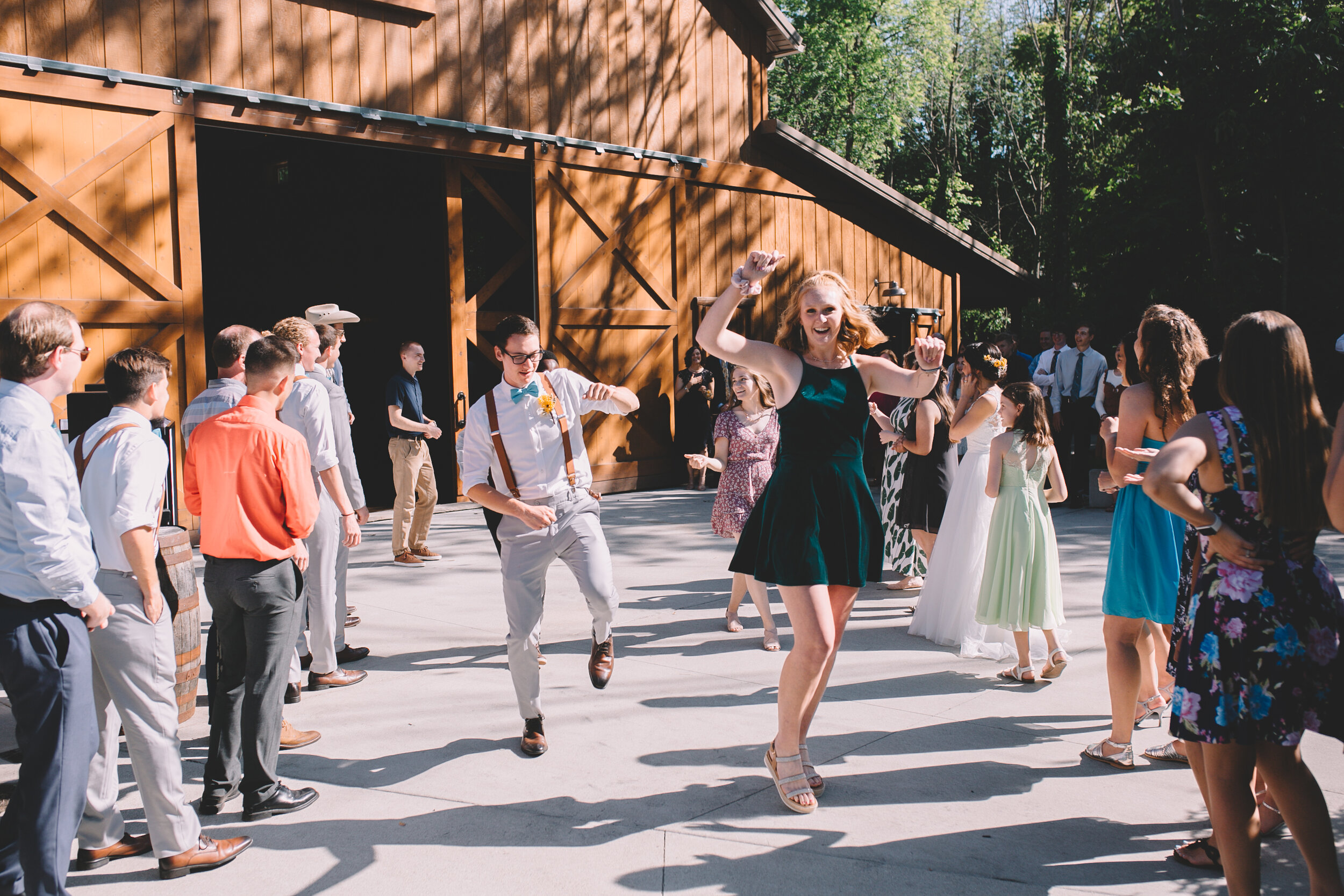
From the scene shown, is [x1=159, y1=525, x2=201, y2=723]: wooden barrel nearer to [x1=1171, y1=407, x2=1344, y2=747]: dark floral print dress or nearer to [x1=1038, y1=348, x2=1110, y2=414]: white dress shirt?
[x1=1171, y1=407, x2=1344, y2=747]: dark floral print dress

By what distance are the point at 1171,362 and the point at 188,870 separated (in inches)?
154

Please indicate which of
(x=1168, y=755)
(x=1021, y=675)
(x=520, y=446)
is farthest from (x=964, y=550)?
(x=520, y=446)

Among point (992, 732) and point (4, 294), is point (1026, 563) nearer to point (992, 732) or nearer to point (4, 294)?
point (992, 732)

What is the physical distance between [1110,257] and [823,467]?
1893 centimetres

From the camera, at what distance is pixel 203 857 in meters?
3.39

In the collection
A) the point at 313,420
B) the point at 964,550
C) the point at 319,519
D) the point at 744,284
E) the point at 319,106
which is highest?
the point at 319,106

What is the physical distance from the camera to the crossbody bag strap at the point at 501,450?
4.56 m

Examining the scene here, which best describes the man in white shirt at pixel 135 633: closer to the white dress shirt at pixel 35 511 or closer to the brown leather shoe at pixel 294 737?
the white dress shirt at pixel 35 511

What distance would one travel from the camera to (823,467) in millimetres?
3893

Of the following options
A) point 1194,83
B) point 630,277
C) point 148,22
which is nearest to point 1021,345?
point 1194,83

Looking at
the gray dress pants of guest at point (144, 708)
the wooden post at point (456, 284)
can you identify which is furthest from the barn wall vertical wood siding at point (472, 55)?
the gray dress pants of guest at point (144, 708)

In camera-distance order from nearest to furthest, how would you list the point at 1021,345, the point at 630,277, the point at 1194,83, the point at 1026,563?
1. the point at 1026,563
2. the point at 630,277
3. the point at 1194,83
4. the point at 1021,345

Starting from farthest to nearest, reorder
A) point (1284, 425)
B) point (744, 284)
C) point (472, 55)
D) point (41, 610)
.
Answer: point (472, 55), point (744, 284), point (41, 610), point (1284, 425)

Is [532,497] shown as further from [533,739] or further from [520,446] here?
[533,739]
